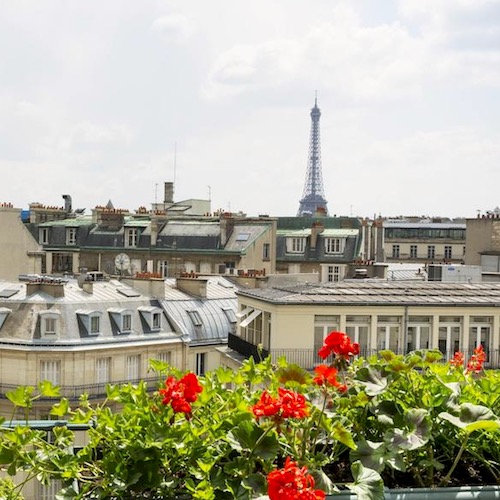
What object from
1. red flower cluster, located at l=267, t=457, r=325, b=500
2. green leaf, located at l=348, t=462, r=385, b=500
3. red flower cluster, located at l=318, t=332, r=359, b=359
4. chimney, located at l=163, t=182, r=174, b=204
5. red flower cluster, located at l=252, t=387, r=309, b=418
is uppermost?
chimney, located at l=163, t=182, r=174, b=204

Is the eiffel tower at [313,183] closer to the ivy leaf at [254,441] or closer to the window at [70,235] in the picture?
the window at [70,235]

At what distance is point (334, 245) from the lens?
61.5 m

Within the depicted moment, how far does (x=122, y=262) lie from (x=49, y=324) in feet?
77.2

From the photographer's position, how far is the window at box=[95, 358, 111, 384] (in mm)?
34594

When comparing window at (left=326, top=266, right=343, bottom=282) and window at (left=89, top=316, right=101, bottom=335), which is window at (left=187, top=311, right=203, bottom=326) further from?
window at (left=326, top=266, right=343, bottom=282)

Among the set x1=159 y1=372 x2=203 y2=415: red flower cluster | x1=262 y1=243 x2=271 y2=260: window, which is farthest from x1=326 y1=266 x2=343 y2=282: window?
x1=159 y1=372 x2=203 y2=415: red flower cluster

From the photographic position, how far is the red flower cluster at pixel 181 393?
4855 millimetres

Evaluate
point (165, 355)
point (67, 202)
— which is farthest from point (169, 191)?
point (165, 355)

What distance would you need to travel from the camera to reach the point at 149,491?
4.73 meters

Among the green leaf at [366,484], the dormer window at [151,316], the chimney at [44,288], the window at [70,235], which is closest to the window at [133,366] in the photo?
the dormer window at [151,316]

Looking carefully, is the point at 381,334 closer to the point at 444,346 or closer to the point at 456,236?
the point at 444,346

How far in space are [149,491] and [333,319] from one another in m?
20.1

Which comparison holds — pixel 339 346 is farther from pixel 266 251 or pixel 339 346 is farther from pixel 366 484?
pixel 266 251

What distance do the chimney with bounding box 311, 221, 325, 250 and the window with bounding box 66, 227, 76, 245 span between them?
627 inches
